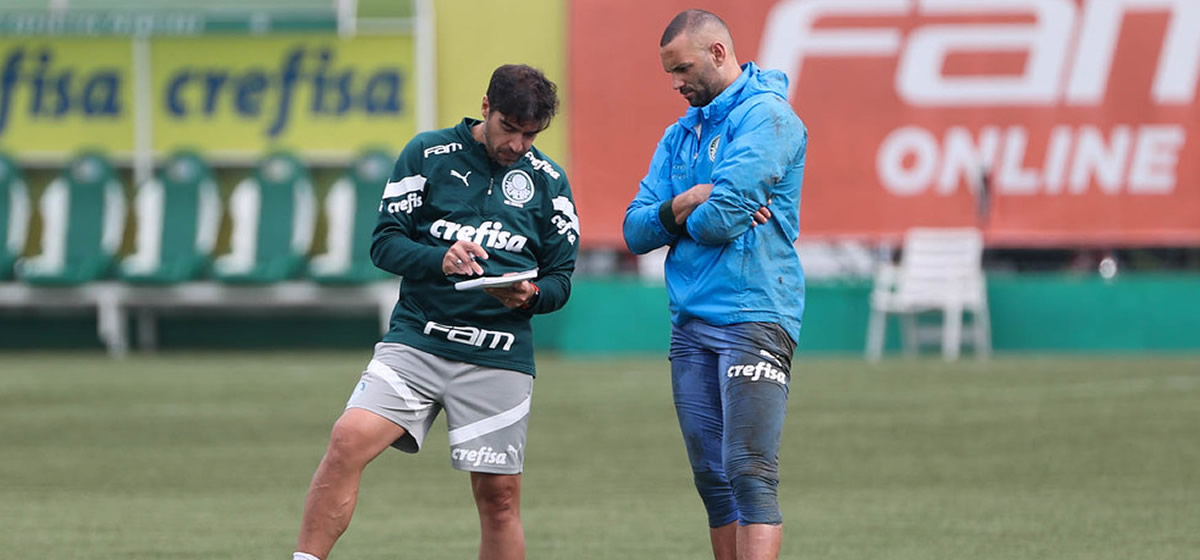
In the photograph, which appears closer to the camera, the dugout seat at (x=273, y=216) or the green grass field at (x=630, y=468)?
the green grass field at (x=630, y=468)

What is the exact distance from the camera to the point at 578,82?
22234mm

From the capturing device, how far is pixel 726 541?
7.16 metres

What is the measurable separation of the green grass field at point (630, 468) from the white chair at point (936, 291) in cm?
173

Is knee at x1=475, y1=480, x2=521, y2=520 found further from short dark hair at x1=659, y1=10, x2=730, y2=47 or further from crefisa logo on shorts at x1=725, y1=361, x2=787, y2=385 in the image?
short dark hair at x1=659, y1=10, x2=730, y2=47

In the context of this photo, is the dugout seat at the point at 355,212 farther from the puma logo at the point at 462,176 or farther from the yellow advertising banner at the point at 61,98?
the puma logo at the point at 462,176

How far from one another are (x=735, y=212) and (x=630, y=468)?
19.5 ft

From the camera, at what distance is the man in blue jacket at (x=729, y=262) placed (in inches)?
263

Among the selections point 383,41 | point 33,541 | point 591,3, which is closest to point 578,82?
point 591,3

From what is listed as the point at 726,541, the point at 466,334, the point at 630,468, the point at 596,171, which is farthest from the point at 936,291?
the point at 466,334

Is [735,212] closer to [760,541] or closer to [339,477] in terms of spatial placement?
[760,541]

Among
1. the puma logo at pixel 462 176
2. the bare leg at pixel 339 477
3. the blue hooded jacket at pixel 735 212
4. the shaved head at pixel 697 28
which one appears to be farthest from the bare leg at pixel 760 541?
the shaved head at pixel 697 28

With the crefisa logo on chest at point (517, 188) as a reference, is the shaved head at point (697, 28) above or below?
above

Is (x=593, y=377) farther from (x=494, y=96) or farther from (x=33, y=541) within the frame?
(x=494, y=96)

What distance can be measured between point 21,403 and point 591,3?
28.2 feet
